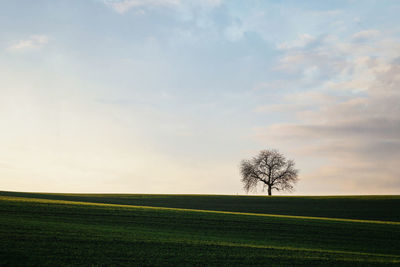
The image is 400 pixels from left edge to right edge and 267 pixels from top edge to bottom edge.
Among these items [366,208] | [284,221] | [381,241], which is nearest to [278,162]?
[366,208]

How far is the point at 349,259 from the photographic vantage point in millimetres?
17438

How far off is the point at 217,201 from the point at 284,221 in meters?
25.0

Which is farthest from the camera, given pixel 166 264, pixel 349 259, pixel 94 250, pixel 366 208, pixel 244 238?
Result: pixel 366 208

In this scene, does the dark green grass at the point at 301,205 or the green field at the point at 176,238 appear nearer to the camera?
the green field at the point at 176,238

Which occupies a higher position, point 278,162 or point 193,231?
point 278,162

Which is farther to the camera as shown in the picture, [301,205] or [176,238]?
[301,205]

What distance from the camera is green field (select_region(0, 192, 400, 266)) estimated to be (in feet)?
50.0

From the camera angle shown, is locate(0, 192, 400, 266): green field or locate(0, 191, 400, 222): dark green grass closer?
locate(0, 192, 400, 266): green field

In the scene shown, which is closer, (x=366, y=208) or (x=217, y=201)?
(x=366, y=208)

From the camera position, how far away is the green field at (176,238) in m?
15.2

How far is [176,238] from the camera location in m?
20.3

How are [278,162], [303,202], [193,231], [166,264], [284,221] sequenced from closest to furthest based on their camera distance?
[166,264]
[193,231]
[284,221]
[303,202]
[278,162]

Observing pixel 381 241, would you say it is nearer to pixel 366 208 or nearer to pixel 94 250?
pixel 94 250

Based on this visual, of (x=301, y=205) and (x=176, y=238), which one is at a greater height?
(x=301, y=205)
